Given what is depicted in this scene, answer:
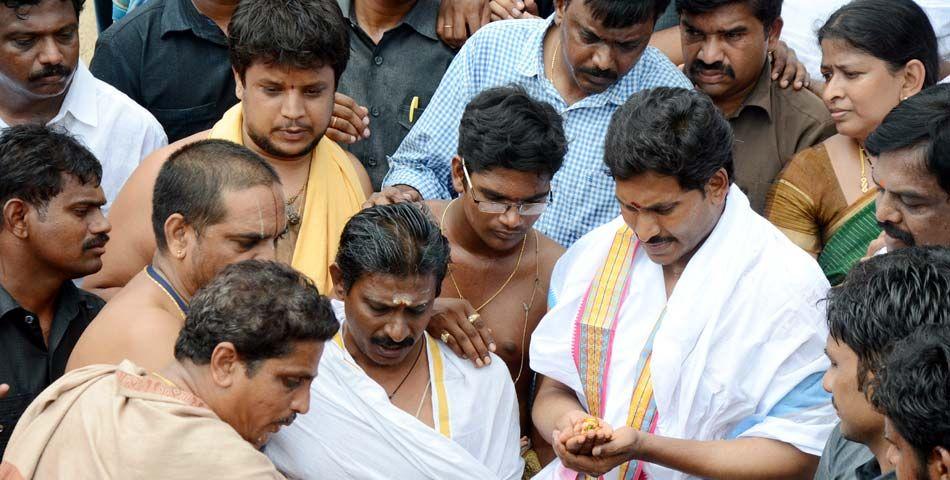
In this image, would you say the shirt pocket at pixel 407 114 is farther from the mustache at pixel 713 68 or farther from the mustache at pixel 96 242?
the mustache at pixel 96 242

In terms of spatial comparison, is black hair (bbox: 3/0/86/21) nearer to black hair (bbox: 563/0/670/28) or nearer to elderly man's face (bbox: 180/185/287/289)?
elderly man's face (bbox: 180/185/287/289)

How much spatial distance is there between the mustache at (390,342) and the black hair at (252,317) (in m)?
0.68

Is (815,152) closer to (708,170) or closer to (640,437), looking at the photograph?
(708,170)

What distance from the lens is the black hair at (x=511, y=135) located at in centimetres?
530

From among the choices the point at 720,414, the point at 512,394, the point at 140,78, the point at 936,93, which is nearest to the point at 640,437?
the point at 720,414

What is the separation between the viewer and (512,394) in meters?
5.16

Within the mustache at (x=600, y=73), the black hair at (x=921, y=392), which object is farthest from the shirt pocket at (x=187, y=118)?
the black hair at (x=921, y=392)

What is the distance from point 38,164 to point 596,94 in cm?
244

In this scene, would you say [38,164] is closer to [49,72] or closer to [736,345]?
[49,72]

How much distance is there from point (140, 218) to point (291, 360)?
1498 mm

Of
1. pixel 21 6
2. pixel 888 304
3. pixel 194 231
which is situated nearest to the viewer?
pixel 888 304

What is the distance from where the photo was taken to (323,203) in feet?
18.6

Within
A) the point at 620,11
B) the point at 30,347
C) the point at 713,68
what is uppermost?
the point at 620,11

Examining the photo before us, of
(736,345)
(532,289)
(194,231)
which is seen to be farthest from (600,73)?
(194,231)
